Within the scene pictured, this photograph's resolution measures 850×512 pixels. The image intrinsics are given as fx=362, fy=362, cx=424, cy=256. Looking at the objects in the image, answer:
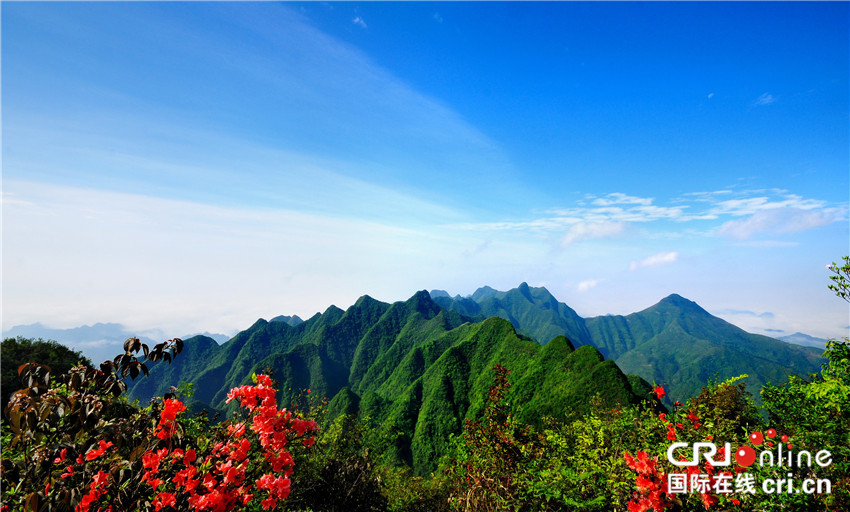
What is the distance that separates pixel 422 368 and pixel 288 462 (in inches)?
3196

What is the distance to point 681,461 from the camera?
20.9ft

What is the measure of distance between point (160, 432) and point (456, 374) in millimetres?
64706

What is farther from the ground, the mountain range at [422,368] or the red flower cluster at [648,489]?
the red flower cluster at [648,489]

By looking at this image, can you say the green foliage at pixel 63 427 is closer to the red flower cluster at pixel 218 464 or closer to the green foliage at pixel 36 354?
the red flower cluster at pixel 218 464

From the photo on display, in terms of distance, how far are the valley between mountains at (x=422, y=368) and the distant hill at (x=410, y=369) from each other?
21 centimetres

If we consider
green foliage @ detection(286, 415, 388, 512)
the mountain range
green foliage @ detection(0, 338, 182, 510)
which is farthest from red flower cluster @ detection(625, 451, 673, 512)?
green foliage @ detection(0, 338, 182, 510)

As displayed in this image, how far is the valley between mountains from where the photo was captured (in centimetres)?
4353

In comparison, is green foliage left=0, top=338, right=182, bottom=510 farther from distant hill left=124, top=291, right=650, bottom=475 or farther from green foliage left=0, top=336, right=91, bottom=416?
green foliage left=0, top=336, right=91, bottom=416

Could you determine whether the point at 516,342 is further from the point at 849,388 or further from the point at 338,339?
the point at 338,339

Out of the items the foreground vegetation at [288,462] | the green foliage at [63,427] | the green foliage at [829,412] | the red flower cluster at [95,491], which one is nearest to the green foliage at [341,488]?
the foreground vegetation at [288,462]

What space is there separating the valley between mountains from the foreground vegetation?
9.04 feet

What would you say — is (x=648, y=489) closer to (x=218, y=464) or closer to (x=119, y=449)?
(x=218, y=464)

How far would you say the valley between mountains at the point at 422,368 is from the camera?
43531mm

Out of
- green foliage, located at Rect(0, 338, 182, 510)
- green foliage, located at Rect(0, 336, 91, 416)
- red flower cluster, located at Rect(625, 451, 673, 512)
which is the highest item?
green foliage, located at Rect(0, 338, 182, 510)
